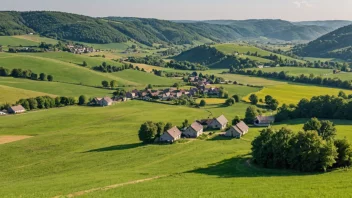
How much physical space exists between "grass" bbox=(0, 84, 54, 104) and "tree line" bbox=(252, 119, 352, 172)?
3799 inches

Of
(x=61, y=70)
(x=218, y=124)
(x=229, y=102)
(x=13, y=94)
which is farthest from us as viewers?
(x=61, y=70)

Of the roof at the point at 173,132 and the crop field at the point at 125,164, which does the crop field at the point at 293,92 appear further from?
the roof at the point at 173,132

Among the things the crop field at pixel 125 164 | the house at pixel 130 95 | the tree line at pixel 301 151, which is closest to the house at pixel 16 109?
the crop field at pixel 125 164

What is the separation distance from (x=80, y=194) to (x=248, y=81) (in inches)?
6226

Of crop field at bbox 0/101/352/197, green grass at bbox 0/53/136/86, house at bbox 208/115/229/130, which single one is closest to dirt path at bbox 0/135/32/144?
crop field at bbox 0/101/352/197

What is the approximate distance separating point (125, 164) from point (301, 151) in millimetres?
28847

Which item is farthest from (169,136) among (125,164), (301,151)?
(301,151)

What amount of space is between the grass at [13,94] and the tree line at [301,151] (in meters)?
96.5

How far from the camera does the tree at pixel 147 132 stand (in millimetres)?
78938

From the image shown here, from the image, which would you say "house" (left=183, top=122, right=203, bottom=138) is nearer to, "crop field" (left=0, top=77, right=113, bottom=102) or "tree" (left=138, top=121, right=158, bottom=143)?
"tree" (left=138, top=121, right=158, bottom=143)

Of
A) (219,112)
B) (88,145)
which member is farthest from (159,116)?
(88,145)

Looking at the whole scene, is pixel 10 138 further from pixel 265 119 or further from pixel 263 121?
pixel 265 119

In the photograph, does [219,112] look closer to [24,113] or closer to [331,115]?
[331,115]

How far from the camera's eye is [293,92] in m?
156
